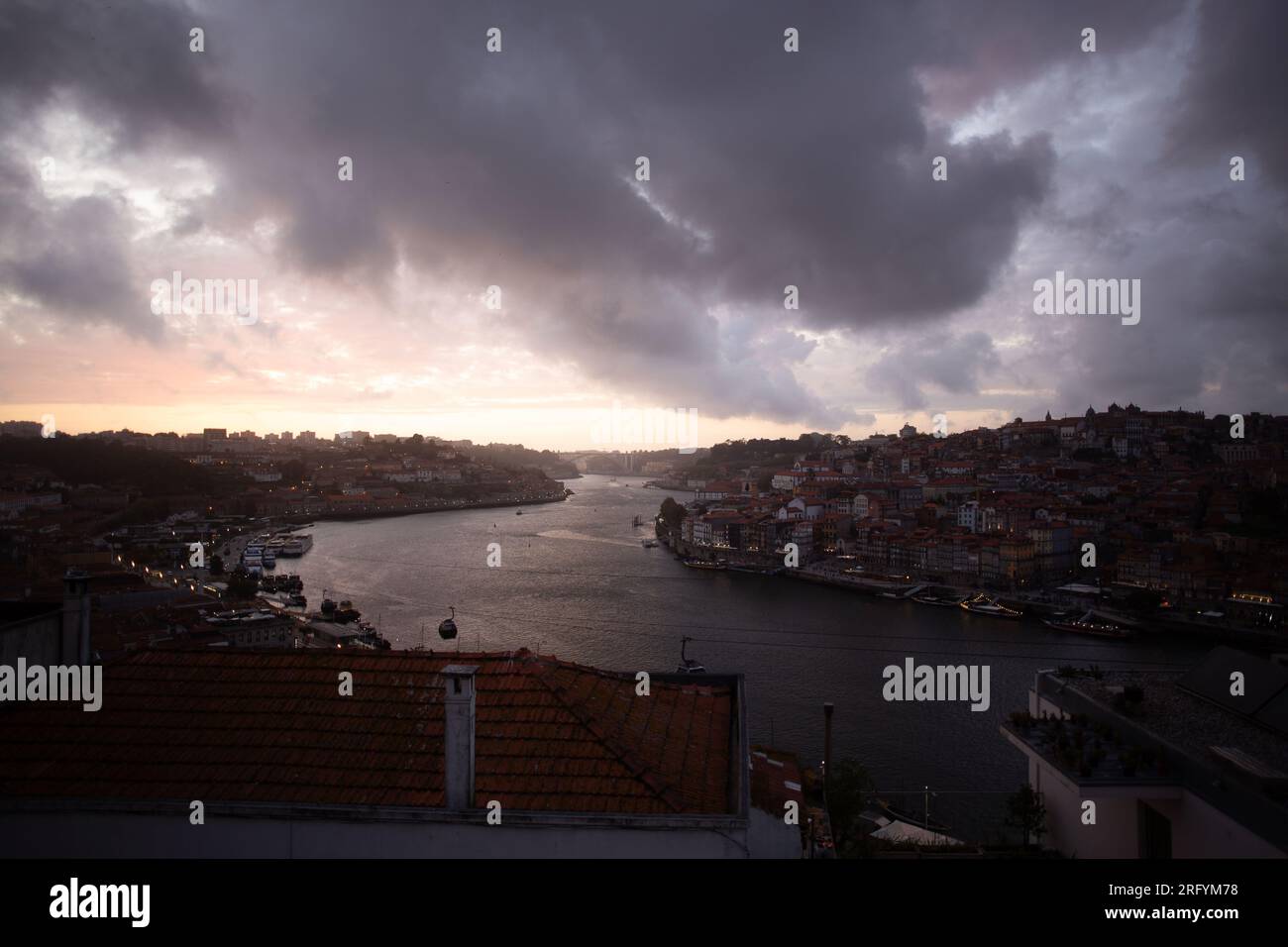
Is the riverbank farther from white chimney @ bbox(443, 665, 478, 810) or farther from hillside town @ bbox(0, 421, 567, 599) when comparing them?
white chimney @ bbox(443, 665, 478, 810)

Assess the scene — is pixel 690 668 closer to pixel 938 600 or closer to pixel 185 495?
pixel 938 600

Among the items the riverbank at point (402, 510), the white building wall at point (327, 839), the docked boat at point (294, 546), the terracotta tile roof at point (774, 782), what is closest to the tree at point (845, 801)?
the terracotta tile roof at point (774, 782)

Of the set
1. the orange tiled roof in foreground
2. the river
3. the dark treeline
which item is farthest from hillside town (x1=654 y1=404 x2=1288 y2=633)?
the dark treeline

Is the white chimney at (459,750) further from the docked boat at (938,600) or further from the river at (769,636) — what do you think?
the docked boat at (938,600)

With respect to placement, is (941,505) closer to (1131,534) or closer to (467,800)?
(1131,534)
